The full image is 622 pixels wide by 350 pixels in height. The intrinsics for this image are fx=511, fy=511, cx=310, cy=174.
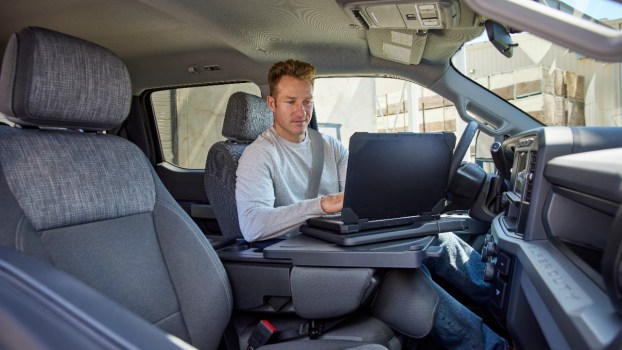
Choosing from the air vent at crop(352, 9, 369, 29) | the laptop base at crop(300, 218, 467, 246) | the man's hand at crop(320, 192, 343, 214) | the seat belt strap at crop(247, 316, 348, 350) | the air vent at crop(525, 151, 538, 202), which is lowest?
the seat belt strap at crop(247, 316, 348, 350)

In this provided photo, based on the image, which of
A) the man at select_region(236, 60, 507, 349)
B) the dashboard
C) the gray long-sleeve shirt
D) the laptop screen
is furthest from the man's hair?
the dashboard

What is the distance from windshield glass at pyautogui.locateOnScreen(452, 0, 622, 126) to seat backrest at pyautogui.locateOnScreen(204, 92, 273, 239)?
3.70ft

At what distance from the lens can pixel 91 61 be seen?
1.45m

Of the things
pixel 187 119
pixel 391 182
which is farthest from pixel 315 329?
pixel 187 119

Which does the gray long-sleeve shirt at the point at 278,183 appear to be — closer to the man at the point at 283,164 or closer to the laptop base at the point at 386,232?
the man at the point at 283,164

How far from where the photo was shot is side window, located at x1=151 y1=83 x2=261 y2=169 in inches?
160

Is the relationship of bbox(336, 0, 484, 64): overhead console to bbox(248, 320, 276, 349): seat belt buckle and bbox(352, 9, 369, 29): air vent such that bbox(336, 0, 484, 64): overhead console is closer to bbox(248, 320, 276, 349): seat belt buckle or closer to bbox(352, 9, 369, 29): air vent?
bbox(352, 9, 369, 29): air vent

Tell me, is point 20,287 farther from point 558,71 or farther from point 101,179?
point 558,71

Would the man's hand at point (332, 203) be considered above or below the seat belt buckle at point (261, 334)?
above

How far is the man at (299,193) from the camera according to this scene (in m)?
1.79

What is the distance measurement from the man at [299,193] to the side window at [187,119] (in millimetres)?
1632

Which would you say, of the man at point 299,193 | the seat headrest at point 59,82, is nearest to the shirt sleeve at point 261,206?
the man at point 299,193

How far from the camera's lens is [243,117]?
8.50ft

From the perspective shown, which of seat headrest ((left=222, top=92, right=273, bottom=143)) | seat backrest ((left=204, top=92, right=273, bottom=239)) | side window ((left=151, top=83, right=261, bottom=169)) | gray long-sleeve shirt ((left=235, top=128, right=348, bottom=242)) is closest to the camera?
gray long-sleeve shirt ((left=235, top=128, right=348, bottom=242))
